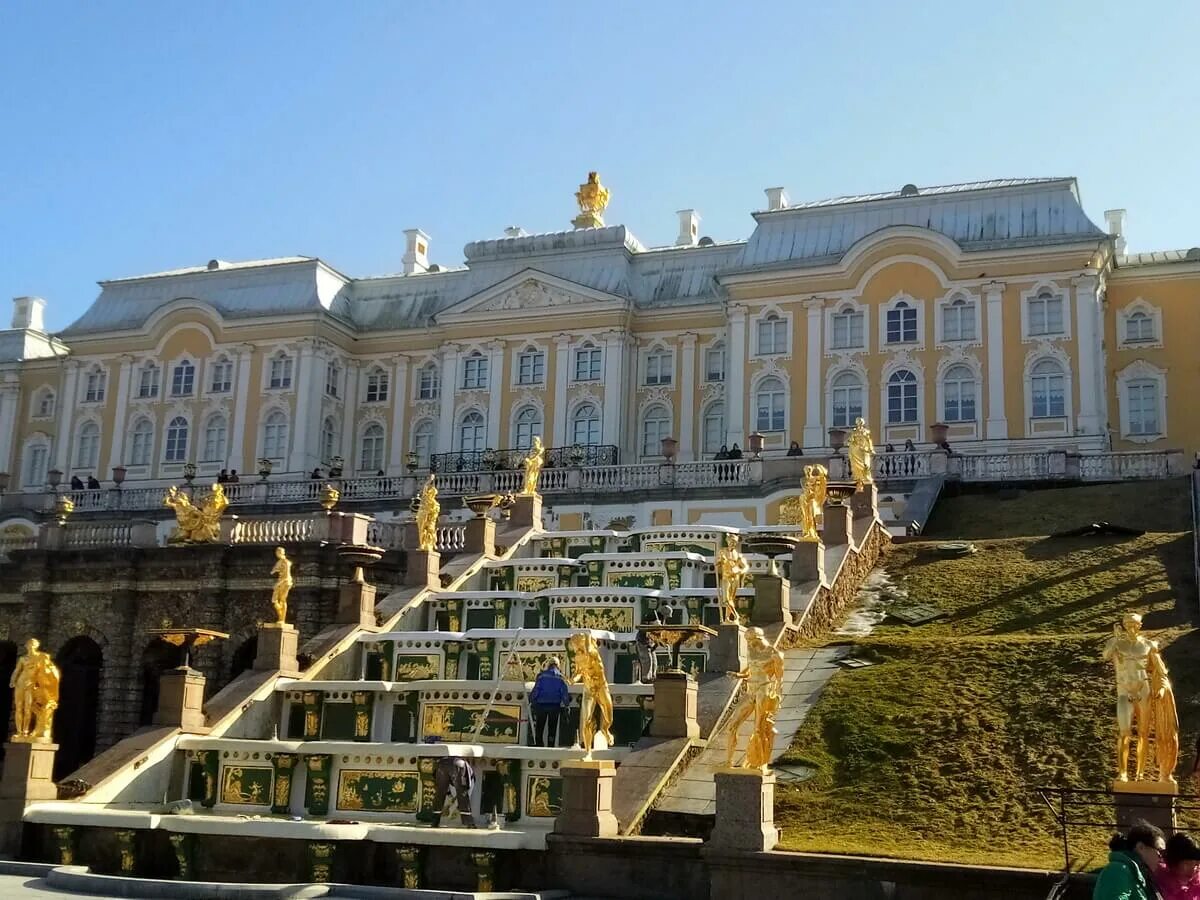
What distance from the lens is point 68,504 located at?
35.2 meters

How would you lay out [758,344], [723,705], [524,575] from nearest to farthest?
1. [723,705]
2. [524,575]
3. [758,344]

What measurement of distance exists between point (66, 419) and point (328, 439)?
38.0 feet

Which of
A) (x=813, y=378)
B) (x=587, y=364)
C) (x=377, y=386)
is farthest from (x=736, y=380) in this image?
(x=377, y=386)

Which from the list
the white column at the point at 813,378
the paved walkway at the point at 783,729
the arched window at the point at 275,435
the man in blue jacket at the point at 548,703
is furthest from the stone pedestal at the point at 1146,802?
the arched window at the point at 275,435

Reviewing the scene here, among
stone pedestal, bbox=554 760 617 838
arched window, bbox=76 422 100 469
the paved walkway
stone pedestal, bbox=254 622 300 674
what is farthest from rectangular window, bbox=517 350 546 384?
stone pedestal, bbox=554 760 617 838

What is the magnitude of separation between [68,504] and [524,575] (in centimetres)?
1403

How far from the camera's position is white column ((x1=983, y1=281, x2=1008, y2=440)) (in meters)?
46.4

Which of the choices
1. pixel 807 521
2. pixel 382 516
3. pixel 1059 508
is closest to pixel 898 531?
pixel 1059 508

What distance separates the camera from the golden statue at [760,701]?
14328 mm

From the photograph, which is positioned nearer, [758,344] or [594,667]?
[594,667]

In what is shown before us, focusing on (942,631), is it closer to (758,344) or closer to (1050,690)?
(1050,690)

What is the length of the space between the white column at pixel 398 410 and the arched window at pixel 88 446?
492 inches

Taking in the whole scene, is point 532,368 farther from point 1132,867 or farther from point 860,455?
point 1132,867

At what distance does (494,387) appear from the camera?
5447 centimetres
